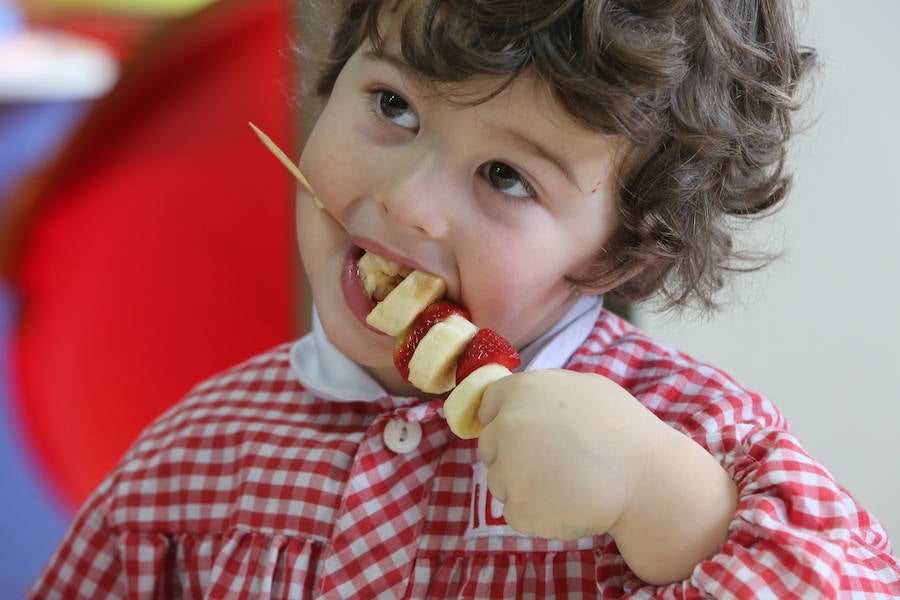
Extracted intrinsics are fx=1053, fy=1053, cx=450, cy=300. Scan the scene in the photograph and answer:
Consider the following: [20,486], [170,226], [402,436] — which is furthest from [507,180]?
[20,486]

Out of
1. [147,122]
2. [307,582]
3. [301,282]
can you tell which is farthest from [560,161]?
[147,122]

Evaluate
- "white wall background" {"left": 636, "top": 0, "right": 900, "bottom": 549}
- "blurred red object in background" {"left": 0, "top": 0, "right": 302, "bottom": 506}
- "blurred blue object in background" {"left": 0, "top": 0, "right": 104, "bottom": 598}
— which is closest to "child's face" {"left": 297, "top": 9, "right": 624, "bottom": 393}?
"white wall background" {"left": 636, "top": 0, "right": 900, "bottom": 549}

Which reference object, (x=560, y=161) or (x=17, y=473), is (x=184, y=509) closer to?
(x=560, y=161)

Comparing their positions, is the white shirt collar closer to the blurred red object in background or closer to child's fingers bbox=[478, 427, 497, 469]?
child's fingers bbox=[478, 427, 497, 469]

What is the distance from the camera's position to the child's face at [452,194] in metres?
0.75

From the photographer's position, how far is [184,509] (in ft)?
3.18

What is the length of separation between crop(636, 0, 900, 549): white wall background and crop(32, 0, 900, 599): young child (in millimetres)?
147

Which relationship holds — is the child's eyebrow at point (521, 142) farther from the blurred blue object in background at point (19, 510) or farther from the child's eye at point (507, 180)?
the blurred blue object in background at point (19, 510)

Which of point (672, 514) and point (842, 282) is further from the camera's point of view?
point (842, 282)

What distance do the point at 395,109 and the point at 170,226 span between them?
3.31 feet

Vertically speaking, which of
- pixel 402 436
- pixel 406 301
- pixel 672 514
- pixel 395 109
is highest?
pixel 395 109

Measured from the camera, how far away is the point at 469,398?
71 centimetres

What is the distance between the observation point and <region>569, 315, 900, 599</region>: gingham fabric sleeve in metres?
0.68

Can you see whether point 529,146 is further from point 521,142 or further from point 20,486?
point 20,486
